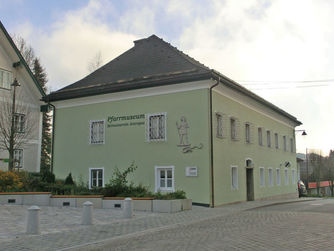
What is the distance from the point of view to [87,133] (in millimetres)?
24625

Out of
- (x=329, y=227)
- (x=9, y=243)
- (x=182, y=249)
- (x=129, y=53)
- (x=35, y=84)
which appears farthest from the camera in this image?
(x=35, y=84)

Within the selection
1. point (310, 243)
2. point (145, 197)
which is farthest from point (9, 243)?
point (145, 197)

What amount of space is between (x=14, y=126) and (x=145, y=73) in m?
9.74

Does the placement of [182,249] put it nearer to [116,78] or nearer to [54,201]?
[54,201]

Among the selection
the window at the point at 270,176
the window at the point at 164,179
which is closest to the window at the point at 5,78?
the window at the point at 164,179

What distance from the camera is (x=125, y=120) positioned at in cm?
2303

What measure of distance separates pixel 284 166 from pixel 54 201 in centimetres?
2155

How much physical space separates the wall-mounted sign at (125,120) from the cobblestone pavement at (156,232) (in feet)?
25.2

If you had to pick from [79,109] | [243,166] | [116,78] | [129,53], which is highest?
[129,53]

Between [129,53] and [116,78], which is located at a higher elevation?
[129,53]

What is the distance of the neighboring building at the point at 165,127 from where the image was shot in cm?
2033

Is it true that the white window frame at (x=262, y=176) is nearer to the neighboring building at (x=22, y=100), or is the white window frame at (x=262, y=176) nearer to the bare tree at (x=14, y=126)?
the bare tree at (x=14, y=126)

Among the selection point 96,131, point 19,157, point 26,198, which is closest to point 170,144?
point 96,131

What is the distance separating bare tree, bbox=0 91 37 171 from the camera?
989 inches
